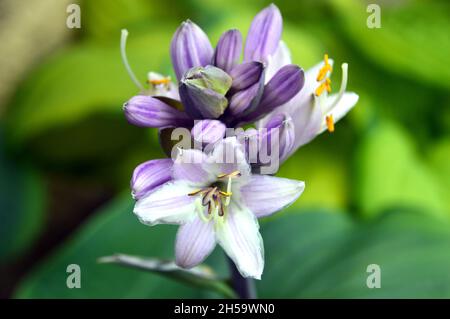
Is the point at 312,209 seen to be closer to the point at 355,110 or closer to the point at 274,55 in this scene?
the point at 355,110

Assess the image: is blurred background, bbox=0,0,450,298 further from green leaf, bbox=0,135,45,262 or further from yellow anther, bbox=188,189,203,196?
yellow anther, bbox=188,189,203,196

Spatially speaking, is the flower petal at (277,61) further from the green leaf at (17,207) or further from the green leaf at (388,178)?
the green leaf at (17,207)

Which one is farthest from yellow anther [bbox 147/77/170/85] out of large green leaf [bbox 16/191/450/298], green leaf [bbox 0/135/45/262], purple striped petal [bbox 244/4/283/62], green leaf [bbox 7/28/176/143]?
green leaf [bbox 0/135/45/262]

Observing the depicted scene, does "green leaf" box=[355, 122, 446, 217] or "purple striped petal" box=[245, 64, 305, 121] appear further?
"green leaf" box=[355, 122, 446, 217]

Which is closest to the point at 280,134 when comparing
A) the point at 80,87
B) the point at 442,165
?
the point at 442,165

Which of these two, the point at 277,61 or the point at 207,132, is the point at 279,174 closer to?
the point at 277,61
